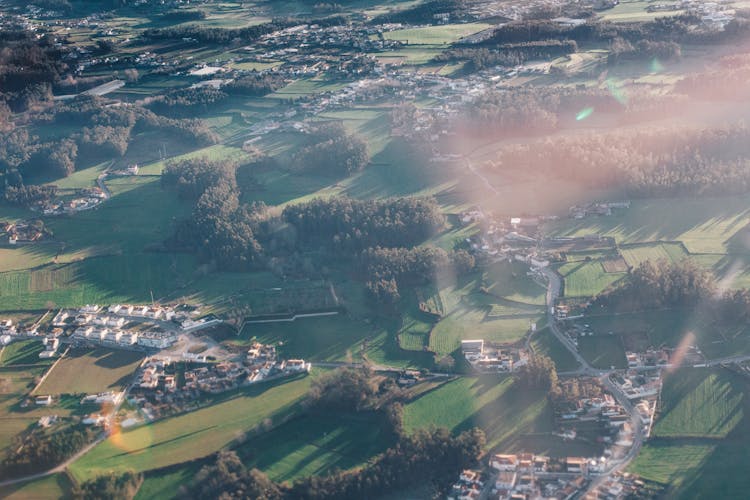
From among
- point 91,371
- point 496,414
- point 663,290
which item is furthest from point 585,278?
point 91,371

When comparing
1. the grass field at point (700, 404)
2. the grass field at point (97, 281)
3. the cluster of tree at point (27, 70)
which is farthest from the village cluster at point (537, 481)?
the cluster of tree at point (27, 70)

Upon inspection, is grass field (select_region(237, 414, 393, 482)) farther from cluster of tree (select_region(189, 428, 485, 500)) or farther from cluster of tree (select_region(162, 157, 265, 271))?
cluster of tree (select_region(162, 157, 265, 271))

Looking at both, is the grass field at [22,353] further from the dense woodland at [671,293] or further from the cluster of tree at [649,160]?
the cluster of tree at [649,160]

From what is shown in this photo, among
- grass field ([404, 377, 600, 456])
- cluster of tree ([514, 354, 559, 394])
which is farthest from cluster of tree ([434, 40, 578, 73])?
grass field ([404, 377, 600, 456])

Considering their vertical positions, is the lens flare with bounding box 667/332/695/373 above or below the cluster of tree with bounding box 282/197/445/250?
below

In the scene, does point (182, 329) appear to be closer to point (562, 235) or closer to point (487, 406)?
point (487, 406)

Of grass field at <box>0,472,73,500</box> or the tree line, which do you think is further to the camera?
grass field at <box>0,472,73,500</box>
